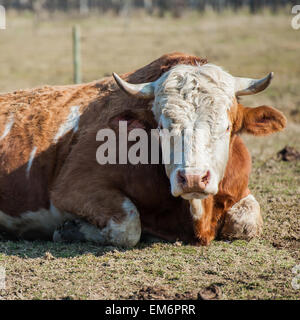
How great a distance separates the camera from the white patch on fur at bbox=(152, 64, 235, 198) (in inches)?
161

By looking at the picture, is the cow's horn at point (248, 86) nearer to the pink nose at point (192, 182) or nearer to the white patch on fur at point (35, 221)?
the pink nose at point (192, 182)

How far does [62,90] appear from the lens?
5.91 metres

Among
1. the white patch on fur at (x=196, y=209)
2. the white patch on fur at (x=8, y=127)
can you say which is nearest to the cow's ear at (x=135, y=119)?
the white patch on fur at (x=196, y=209)

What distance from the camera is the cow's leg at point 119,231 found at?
474 cm

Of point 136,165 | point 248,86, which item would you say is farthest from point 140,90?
point 248,86

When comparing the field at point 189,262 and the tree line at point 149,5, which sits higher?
the field at point 189,262

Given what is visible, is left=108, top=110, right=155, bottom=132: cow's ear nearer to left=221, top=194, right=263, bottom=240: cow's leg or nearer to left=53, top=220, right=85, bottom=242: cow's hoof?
left=53, top=220, right=85, bottom=242: cow's hoof

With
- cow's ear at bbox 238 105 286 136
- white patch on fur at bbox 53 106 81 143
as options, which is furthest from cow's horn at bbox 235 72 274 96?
white patch on fur at bbox 53 106 81 143

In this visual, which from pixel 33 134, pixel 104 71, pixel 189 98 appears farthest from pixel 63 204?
pixel 104 71

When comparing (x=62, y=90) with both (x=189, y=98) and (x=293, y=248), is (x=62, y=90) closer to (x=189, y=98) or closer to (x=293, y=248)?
(x=189, y=98)

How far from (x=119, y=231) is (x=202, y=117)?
50.4 inches

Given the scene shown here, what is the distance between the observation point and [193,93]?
14.4ft

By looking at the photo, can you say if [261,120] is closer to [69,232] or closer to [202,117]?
[202,117]

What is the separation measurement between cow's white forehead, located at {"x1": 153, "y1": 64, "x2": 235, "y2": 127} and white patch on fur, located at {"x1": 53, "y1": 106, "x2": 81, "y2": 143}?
3.64 feet
